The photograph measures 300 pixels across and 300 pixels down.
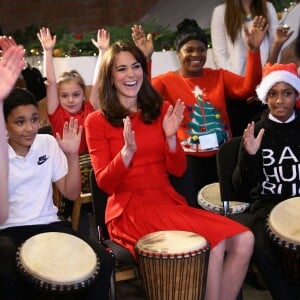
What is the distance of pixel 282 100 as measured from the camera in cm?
319

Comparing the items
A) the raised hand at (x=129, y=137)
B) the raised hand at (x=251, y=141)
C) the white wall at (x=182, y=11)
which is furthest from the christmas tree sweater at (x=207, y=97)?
the white wall at (x=182, y=11)

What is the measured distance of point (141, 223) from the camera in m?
2.82

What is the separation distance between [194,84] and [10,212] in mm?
1611

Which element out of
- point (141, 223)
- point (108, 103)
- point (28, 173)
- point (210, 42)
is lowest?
point (141, 223)

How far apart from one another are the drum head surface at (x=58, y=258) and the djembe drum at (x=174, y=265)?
0.76ft

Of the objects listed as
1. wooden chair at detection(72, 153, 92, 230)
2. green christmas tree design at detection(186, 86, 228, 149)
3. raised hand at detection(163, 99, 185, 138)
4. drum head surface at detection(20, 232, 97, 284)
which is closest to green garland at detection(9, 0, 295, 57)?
green christmas tree design at detection(186, 86, 228, 149)

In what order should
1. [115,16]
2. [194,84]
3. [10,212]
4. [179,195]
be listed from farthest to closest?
[115,16], [194,84], [179,195], [10,212]

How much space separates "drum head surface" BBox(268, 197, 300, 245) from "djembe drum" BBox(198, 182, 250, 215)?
0.43m

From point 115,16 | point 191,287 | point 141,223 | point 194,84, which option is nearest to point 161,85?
point 194,84

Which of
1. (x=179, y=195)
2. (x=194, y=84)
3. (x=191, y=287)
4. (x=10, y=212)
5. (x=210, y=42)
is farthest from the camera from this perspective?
(x=210, y=42)

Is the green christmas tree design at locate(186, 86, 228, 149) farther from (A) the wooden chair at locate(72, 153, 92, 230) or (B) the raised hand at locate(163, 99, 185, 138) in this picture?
(B) the raised hand at locate(163, 99, 185, 138)

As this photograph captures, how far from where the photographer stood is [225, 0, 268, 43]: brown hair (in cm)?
428

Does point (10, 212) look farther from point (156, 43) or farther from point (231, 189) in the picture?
point (156, 43)

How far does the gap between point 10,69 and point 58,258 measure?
769 millimetres
